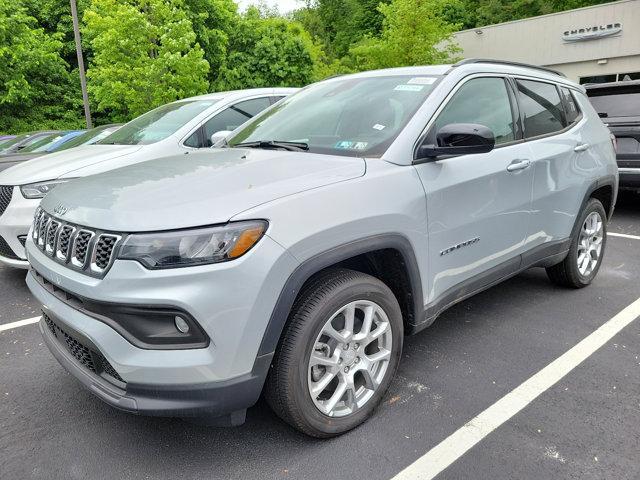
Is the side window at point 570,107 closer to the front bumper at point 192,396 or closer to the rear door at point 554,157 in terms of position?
the rear door at point 554,157

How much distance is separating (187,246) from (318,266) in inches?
21.8

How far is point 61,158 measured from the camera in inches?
195

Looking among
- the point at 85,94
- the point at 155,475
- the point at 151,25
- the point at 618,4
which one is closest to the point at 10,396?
the point at 155,475

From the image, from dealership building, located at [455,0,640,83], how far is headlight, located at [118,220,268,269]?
23679 millimetres

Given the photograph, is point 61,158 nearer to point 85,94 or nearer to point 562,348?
point 562,348

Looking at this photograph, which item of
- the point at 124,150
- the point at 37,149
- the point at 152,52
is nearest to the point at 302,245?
the point at 124,150

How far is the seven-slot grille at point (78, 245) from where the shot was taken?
206 cm

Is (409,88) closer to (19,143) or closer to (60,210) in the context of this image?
(60,210)

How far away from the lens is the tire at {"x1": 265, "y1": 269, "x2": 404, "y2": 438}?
2199 mm

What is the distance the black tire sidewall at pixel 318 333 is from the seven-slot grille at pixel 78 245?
34.1 inches

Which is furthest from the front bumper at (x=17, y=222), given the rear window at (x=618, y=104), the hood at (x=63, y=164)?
the rear window at (x=618, y=104)

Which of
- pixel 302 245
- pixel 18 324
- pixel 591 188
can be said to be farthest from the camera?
pixel 591 188

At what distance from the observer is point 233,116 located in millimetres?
5574

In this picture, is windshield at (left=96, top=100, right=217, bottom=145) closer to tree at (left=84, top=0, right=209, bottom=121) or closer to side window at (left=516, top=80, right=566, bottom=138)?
side window at (left=516, top=80, right=566, bottom=138)
